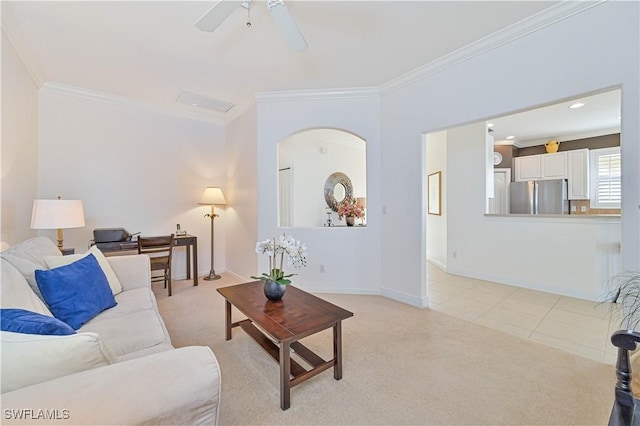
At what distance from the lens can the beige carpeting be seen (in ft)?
5.03

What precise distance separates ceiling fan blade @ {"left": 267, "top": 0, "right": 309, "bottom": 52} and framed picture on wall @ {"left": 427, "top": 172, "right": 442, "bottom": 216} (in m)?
4.21

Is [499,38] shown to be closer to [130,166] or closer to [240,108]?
[240,108]

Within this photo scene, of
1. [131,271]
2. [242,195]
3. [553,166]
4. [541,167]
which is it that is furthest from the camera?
[541,167]

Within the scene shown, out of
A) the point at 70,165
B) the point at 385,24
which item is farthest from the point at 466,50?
the point at 70,165

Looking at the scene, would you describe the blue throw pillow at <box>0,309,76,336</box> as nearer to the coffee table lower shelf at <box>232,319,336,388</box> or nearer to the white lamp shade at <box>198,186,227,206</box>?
the coffee table lower shelf at <box>232,319,336,388</box>

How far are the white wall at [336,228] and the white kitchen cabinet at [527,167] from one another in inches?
173

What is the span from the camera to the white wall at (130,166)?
3432 millimetres

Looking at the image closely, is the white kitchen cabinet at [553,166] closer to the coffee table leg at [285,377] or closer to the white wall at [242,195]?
the white wall at [242,195]

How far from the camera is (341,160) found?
5742mm

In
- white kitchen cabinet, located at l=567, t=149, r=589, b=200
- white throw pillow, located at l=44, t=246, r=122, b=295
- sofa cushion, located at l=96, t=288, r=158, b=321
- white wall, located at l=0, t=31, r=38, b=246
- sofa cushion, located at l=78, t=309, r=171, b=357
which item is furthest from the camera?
white kitchen cabinet, located at l=567, t=149, r=589, b=200

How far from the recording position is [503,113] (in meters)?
2.48

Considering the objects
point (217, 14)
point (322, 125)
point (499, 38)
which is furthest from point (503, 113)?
point (217, 14)

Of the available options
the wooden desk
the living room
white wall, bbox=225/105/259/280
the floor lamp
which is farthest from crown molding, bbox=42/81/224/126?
the wooden desk

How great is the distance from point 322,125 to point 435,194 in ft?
10.5
